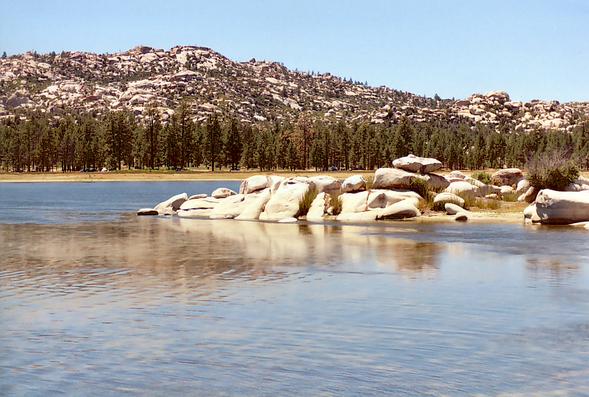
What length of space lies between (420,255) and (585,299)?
27.6 ft

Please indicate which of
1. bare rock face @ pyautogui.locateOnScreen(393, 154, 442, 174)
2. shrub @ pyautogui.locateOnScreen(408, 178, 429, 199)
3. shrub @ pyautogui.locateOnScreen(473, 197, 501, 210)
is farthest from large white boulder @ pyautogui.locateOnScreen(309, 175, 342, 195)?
shrub @ pyautogui.locateOnScreen(473, 197, 501, 210)

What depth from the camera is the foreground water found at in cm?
993

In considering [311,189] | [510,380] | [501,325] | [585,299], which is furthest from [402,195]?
[510,380]

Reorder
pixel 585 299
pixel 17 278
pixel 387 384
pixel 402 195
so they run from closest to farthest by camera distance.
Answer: pixel 387 384
pixel 585 299
pixel 17 278
pixel 402 195

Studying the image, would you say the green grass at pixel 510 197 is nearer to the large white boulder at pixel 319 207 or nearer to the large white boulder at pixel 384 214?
the large white boulder at pixel 384 214

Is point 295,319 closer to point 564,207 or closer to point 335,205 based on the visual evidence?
point 564,207

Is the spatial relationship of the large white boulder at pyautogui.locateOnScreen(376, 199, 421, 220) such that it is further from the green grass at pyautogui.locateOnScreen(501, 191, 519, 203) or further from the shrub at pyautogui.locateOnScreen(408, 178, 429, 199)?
the green grass at pyautogui.locateOnScreen(501, 191, 519, 203)

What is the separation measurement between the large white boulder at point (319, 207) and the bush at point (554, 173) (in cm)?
1203

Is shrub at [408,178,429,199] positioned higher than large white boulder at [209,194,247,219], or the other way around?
shrub at [408,178,429,199]

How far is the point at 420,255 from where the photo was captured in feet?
79.1

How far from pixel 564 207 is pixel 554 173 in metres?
6.75

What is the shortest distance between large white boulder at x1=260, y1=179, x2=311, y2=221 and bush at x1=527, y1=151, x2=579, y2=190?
43.6ft

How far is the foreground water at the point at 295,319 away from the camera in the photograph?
9.93 meters

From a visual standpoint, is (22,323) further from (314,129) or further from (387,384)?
(314,129)
